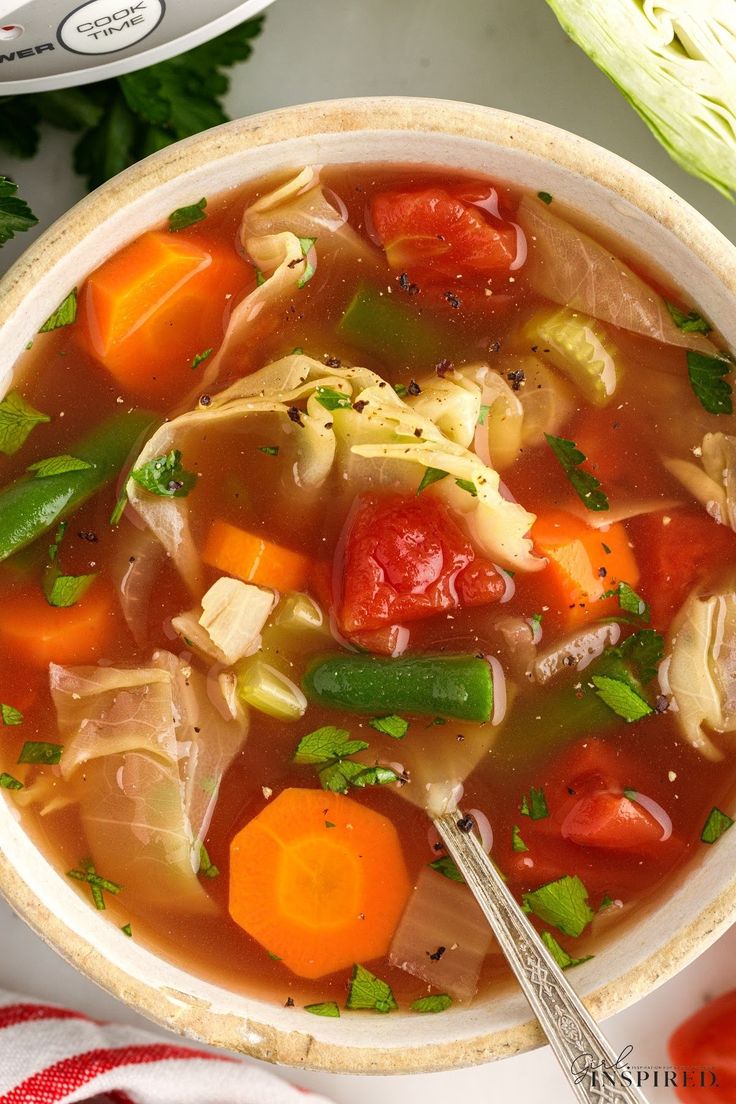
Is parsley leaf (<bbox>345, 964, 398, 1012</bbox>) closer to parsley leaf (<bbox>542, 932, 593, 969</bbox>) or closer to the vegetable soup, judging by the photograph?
the vegetable soup

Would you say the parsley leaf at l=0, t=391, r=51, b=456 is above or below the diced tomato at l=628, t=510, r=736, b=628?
above

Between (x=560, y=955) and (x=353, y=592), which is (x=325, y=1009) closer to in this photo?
(x=560, y=955)

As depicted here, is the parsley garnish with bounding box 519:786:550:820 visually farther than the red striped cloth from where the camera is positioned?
No

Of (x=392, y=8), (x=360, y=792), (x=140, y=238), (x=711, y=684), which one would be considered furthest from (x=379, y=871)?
(x=392, y=8)

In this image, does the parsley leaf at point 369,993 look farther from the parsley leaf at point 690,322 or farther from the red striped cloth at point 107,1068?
the parsley leaf at point 690,322

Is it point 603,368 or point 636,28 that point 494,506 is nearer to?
point 603,368

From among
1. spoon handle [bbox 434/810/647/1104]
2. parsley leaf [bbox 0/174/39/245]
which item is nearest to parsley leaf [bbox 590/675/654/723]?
spoon handle [bbox 434/810/647/1104]

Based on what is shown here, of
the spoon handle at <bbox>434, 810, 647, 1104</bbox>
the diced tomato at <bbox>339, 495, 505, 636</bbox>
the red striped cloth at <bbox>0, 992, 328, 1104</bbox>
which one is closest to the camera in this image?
the spoon handle at <bbox>434, 810, 647, 1104</bbox>

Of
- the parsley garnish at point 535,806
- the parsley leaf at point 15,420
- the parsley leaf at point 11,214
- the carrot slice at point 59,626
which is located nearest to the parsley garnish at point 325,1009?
the parsley garnish at point 535,806
